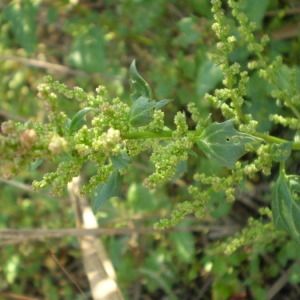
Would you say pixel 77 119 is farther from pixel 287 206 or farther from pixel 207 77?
pixel 207 77

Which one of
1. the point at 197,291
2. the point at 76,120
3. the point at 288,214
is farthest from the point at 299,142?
the point at 197,291

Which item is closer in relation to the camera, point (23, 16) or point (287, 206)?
point (287, 206)

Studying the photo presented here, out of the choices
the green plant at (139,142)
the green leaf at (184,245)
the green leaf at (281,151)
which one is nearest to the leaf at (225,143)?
the green plant at (139,142)

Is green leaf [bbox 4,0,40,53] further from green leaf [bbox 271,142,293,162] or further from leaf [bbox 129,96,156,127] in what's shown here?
green leaf [bbox 271,142,293,162]

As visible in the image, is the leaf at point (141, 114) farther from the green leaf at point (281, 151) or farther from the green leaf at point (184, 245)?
the green leaf at point (184, 245)

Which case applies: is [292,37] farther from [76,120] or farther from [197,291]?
[76,120]

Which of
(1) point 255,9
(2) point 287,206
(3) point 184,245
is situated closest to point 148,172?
(3) point 184,245
